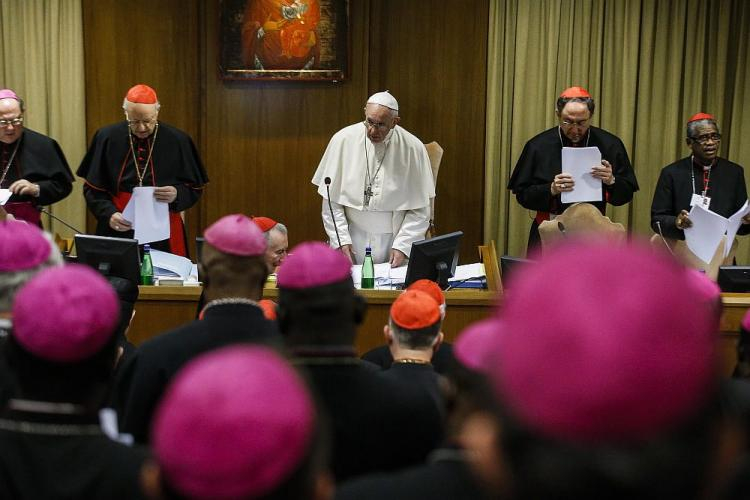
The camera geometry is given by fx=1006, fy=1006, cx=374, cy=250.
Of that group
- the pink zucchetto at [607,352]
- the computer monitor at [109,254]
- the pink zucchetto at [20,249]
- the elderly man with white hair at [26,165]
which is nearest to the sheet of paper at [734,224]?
the computer monitor at [109,254]

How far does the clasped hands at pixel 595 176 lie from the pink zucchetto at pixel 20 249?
4.59 meters

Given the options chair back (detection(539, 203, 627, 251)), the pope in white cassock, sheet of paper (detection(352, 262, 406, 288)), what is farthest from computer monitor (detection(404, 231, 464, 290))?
the pope in white cassock

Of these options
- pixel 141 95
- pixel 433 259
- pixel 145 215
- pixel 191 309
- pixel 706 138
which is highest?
pixel 141 95

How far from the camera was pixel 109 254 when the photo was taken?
5488 mm

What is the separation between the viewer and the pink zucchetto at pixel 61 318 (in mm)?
1976

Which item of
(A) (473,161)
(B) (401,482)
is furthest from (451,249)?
(B) (401,482)

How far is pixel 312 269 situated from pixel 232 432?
1.37 meters

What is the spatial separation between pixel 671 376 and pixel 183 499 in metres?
0.58

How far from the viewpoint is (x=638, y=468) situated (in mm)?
985

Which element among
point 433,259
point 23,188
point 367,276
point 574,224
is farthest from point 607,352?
point 23,188

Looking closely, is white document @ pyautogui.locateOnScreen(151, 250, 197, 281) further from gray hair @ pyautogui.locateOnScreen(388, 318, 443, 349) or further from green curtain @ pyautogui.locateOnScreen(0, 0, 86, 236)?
green curtain @ pyautogui.locateOnScreen(0, 0, 86, 236)

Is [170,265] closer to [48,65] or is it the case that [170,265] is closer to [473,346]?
[48,65]

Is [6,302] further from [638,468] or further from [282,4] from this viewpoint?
[282,4]

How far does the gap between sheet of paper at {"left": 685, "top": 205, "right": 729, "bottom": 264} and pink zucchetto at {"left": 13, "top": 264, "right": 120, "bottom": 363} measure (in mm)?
5261
